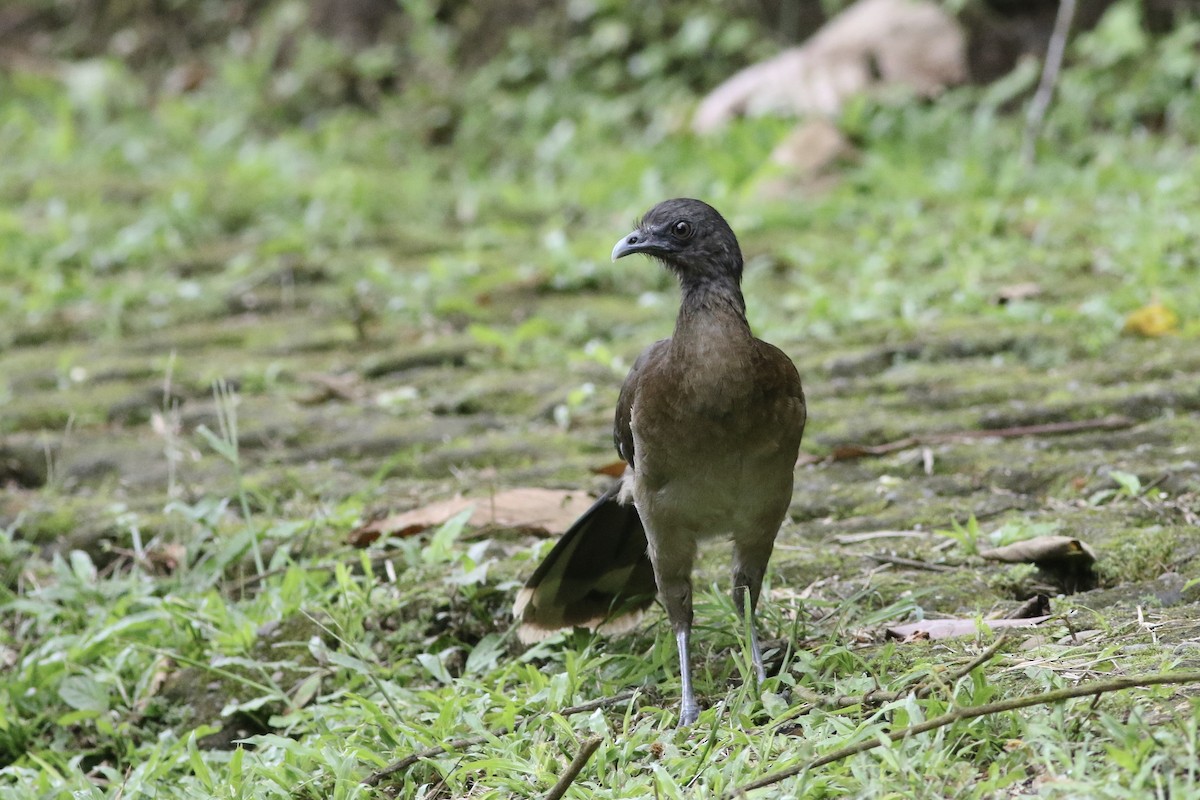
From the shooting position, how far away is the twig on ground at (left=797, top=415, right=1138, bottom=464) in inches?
182

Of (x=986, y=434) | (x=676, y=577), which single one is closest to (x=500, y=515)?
(x=676, y=577)

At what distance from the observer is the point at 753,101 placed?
392 inches

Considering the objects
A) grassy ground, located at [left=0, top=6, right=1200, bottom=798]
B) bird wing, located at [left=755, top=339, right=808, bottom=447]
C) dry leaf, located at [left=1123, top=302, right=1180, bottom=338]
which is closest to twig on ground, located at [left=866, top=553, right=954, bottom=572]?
grassy ground, located at [left=0, top=6, right=1200, bottom=798]

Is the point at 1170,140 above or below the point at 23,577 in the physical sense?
above

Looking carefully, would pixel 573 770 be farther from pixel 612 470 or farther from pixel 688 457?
pixel 612 470

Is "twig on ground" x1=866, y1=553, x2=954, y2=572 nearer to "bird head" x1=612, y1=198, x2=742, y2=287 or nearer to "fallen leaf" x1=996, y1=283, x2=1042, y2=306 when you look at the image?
"bird head" x1=612, y1=198, x2=742, y2=287

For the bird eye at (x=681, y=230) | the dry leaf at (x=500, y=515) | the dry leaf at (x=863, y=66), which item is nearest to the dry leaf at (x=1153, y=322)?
the dry leaf at (x=500, y=515)

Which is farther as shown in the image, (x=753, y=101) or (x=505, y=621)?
(x=753, y=101)

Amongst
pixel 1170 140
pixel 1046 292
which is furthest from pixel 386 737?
pixel 1170 140

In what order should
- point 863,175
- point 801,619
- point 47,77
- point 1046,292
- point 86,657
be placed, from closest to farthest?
point 801,619 → point 86,657 → point 1046,292 → point 863,175 → point 47,77

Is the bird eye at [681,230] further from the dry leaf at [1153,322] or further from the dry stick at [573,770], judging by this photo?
the dry leaf at [1153,322]

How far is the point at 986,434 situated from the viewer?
4668 mm

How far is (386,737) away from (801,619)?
1.00 metres

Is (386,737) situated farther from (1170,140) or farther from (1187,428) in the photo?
(1170,140)
